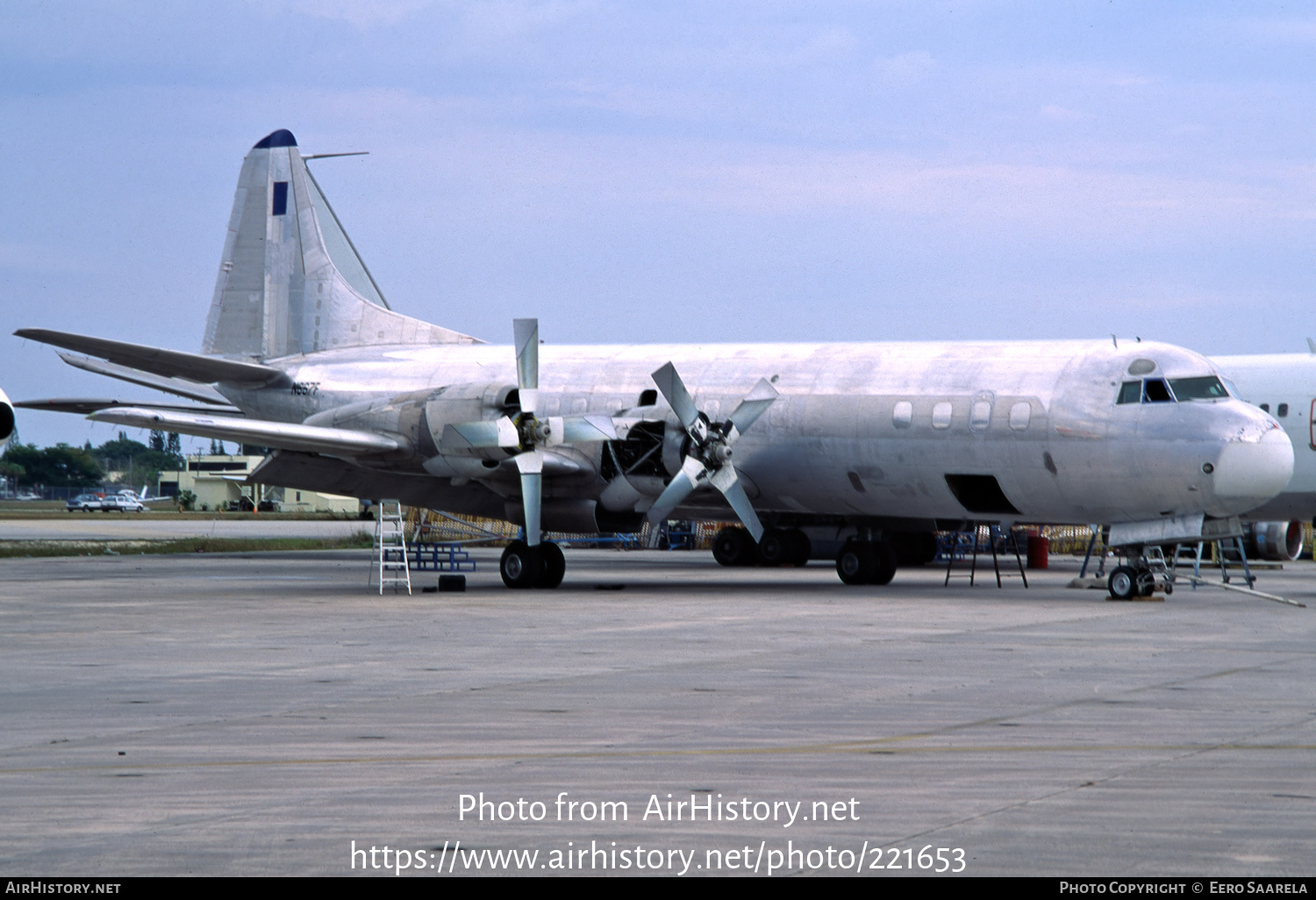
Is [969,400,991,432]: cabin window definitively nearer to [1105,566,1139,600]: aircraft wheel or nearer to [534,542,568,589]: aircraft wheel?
[1105,566,1139,600]: aircraft wheel

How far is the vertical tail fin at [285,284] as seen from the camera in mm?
31078

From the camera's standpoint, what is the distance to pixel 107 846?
5984 millimetres

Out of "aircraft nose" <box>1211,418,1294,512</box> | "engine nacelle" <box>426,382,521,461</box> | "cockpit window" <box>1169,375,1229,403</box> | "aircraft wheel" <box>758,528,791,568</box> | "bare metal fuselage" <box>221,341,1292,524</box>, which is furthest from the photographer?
"aircraft wheel" <box>758,528,791,568</box>

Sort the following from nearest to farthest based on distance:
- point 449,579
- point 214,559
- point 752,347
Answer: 1. point 449,579
2. point 752,347
3. point 214,559

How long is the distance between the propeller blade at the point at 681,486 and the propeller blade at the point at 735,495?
0.28 m

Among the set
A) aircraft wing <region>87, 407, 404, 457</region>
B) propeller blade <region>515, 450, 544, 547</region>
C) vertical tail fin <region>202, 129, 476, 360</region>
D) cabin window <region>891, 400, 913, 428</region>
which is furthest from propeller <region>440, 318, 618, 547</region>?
vertical tail fin <region>202, 129, 476, 360</region>

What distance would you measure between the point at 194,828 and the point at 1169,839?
164 inches

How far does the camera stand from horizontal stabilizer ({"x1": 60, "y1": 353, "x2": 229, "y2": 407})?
2802 centimetres

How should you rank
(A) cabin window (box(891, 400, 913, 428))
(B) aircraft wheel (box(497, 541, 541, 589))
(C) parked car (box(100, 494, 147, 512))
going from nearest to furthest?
1. (A) cabin window (box(891, 400, 913, 428))
2. (B) aircraft wheel (box(497, 541, 541, 589))
3. (C) parked car (box(100, 494, 147, 512))

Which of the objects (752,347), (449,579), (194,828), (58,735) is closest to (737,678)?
(58,735)

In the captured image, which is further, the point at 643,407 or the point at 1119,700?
the point at 643,407

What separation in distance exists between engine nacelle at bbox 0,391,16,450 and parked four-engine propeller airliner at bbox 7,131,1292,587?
30.1 ft

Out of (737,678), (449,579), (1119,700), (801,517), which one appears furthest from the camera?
(801,517)
